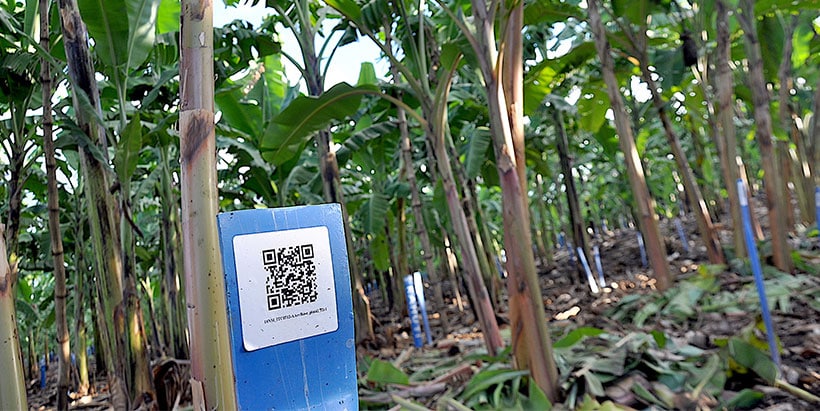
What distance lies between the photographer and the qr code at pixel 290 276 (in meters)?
1.35

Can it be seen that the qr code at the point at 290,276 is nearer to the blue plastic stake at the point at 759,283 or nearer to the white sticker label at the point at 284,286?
the white sticker label at the point at 284,286

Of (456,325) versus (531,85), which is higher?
(531,85)

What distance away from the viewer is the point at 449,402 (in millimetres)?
2686

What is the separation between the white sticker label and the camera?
1300 millimetres

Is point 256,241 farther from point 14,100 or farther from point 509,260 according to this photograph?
point 14,100

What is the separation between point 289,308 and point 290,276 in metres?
0.09

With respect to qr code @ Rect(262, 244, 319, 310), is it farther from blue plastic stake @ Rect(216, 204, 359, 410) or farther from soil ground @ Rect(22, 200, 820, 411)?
soil ground @ Rect(22, 200, 820, 411)

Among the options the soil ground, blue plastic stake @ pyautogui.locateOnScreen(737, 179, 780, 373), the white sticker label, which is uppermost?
the white sticker label

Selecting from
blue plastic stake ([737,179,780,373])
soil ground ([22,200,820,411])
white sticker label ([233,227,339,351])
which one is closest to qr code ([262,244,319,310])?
white sticker label ([233,227,339,351])

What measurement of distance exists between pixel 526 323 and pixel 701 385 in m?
0.85

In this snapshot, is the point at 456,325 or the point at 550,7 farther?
the point at 456,325

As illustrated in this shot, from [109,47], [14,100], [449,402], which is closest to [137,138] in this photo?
[109,47]

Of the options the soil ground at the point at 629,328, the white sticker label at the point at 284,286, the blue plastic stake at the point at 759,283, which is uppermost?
the white sticker label at the point at 284,286

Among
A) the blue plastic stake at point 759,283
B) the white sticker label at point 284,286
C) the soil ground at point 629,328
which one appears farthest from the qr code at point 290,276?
the blue plastic stake at point 759,283
